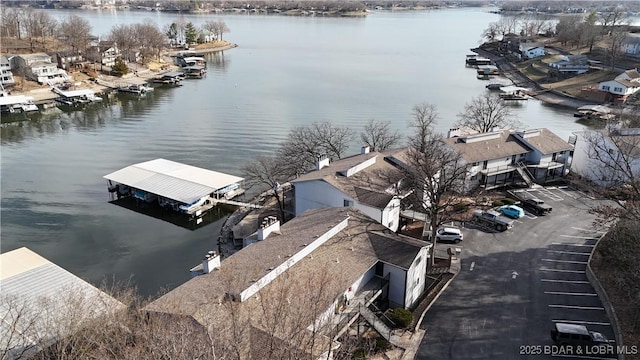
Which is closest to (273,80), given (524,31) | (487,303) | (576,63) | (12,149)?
(12,149)

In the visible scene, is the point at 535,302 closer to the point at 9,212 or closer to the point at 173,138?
the point at 9,212

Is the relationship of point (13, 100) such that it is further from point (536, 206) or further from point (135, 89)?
point (536, 206)

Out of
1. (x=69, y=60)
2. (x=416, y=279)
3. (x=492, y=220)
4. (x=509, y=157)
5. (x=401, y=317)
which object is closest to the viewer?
(x=401, y=317)

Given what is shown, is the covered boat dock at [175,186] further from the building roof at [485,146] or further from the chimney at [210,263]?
the building roof at [485,146]

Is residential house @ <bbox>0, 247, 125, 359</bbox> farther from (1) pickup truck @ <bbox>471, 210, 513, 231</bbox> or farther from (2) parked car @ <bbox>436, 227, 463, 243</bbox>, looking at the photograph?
(1) pickup truck @ <bbox>471, 210, 513, 231</bbox>

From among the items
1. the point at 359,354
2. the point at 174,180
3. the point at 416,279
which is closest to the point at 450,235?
the point at 416,279

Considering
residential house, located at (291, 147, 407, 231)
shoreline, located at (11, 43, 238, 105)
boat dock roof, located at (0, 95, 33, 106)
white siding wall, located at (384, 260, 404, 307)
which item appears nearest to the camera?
white siding wall, located at (384, 260, 404, 307)

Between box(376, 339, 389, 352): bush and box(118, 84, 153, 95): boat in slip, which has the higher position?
box(118, 84, 153, 95): boat in slip

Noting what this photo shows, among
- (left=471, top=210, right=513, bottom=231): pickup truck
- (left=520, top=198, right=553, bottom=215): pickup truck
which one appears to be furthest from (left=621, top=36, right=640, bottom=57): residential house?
(left=471, top=210, right=513, bottom=231): pickup truck
